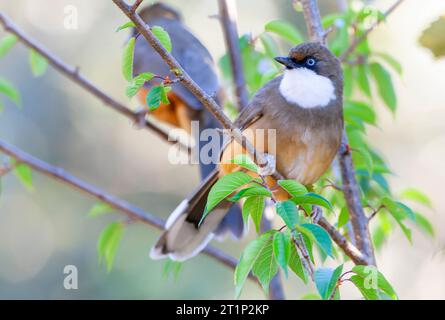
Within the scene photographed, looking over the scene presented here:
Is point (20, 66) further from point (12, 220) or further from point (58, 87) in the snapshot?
point (12, 220)

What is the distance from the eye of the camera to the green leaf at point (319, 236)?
2.27 metres

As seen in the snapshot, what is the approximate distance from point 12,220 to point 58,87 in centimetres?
196

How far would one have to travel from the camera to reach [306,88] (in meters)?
3.86

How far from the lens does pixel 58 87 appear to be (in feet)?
31.9

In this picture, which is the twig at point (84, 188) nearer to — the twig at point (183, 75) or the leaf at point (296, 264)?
the twig at point (183, 75)

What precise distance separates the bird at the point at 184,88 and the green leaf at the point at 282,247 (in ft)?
7.89

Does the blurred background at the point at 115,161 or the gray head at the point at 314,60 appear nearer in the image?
the gray head at the point at 314,60

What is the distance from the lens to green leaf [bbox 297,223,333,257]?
2266 millimetres

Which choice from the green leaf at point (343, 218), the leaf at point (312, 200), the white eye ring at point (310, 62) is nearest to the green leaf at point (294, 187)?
the leaf at point (312, 200)

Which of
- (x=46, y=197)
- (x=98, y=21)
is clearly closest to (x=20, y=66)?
(x=98, y=21)

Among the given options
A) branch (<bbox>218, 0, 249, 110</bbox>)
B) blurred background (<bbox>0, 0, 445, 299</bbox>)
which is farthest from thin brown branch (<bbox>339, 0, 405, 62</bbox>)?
blurred background (<bbox>0, 0, 445, 299</bbox>)

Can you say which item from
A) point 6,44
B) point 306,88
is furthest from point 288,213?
point 6,44

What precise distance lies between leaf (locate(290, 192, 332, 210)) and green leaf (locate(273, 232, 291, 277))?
0.17 meters

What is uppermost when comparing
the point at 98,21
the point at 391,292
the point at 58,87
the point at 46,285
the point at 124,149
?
the point at 98,21
